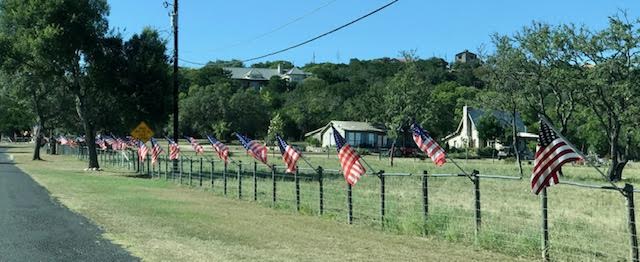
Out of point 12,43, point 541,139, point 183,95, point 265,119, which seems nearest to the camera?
point 541,139

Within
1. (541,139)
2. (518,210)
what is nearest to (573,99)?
(518,210)

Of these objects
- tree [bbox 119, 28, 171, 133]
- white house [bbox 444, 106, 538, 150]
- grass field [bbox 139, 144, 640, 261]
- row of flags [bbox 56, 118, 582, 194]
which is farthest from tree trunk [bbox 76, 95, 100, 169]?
white house [bbox 444, 106, 538, 150]

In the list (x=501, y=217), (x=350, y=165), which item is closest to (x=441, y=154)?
(x=350, y=165)

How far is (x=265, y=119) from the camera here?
121562 millimetres

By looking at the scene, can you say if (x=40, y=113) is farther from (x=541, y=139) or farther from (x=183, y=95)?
(x=183, y=95)

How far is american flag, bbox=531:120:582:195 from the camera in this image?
31.2 ft

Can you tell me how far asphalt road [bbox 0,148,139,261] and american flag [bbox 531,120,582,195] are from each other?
5878mm

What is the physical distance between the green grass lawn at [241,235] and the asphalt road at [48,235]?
1.15 ft

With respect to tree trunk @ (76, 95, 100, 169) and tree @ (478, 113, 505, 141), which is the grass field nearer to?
tree trunk @ (76, 95, 100, 169)

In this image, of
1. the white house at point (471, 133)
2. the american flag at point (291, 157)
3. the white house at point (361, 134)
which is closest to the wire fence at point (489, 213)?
the american flag at point (291, 157)

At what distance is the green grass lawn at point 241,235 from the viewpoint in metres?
10.5

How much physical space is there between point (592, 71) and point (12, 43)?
104ft

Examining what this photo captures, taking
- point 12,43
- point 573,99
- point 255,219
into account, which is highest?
point 12,43

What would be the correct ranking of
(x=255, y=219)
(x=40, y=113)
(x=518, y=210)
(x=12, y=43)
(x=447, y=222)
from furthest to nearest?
1. (x=40, y=113)
2. (x=12, y=43)
3. (x=518, y=210)
4. (x=255, y=219)
5. (x=447, y=222)
